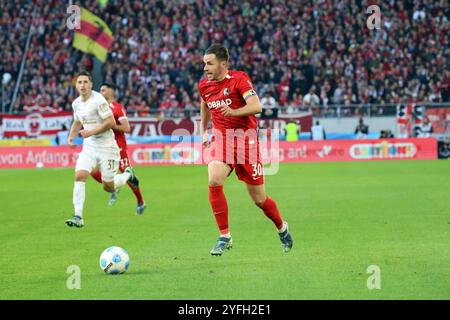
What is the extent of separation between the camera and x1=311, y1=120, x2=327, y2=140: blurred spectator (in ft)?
113

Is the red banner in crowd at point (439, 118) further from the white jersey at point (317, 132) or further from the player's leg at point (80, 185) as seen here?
the player's leg at point (80, 185)

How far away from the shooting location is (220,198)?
387 inches

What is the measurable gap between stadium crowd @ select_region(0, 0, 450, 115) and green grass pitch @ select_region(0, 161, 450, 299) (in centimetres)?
1614

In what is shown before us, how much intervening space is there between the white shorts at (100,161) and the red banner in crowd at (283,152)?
18893 millimetres

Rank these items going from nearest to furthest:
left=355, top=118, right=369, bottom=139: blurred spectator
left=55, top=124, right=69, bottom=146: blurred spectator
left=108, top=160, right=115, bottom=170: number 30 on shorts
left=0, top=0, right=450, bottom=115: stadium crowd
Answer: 1. left=108, top=160, right=115, bottom=170: number 30 on shorts
2. left=355, top=118, right=369, bottom=139: blurred spectator
3. left=55, top=124, right=69, bottom=146: blurred spectator
4. left=0, top=0, right=450, bottom=115: stadium crowd

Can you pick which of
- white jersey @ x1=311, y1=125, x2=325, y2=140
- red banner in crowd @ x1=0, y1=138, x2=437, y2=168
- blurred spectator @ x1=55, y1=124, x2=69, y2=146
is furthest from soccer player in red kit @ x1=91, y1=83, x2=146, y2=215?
blurred spectator @ x1=55, y1=124, x2=69, y2=146

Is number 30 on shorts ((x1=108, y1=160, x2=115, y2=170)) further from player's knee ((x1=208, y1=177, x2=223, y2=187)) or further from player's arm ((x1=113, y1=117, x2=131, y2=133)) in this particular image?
player's knee ((x1=208, y1=177, x2=223, y2=187))

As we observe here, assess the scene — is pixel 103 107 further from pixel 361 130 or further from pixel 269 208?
pixel 361 130

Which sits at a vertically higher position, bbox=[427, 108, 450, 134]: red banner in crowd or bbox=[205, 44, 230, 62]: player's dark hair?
bbox=[205, 44, 230, 62]: player's dark hair

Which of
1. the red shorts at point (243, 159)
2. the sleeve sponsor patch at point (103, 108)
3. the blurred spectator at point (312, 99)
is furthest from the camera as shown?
the blurred spectator at point (312, 99)

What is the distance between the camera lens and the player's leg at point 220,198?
31.9 ft

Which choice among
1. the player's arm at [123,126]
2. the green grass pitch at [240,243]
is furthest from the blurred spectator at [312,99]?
the player's arm at [123,126]

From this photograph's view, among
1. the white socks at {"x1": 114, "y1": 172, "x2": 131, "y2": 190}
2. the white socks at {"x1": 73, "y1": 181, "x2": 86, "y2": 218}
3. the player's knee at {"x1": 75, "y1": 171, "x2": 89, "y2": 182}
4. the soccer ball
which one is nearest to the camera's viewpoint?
the soccer ball

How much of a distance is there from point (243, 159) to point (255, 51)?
101ft
